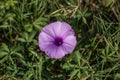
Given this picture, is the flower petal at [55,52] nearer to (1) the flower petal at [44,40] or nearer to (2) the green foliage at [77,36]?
(1) the flower petal at [44,40]

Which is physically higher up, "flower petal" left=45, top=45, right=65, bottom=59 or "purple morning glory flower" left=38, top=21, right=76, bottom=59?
"purple morning glory flower" left=38, top=21, right=76, bottom=59

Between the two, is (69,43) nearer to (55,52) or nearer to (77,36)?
(55,52)

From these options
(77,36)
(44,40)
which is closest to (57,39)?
(44,40)

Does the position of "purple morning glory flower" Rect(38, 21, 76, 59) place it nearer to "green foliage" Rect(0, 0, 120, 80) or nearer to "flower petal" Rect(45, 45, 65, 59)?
"flower petal" Rect(45, 45, 65, 59)

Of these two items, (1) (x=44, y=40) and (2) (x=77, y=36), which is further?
(2) (x=77, y=36)

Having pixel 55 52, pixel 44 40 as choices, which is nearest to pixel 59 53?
pixel 55 52

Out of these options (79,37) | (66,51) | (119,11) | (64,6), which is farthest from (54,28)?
(119,11)

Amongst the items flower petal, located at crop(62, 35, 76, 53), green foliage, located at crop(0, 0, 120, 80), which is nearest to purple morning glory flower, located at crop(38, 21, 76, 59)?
flower petal, located at crop(62, 35, 76, 53)
